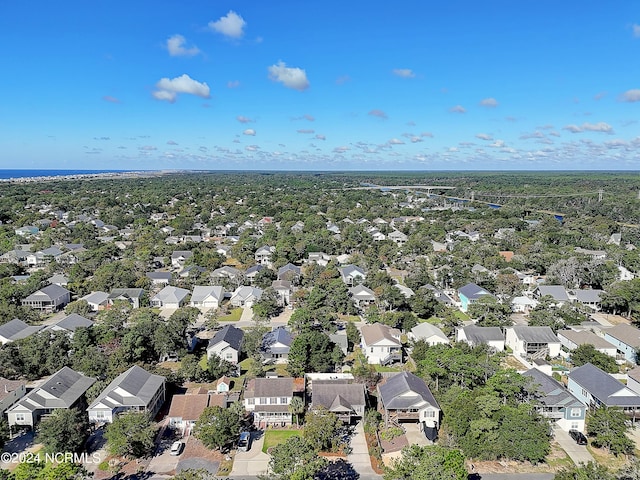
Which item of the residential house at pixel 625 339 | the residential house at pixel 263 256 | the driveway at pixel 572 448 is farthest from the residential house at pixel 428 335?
the residential house at pixel 263 256

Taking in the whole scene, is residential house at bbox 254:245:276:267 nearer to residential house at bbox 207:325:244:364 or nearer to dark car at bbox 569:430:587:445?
residential house at bbox 207:325:244:364

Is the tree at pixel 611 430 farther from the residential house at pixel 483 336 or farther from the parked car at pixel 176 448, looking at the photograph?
the parked car at pixel 176 448

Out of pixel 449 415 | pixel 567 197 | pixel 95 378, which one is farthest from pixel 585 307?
pixel 567 197

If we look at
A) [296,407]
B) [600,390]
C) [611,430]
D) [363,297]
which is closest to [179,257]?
[363,297]

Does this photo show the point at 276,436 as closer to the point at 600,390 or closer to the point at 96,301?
the point at 600,390

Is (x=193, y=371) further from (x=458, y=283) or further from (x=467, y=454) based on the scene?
(x=458, y=283)

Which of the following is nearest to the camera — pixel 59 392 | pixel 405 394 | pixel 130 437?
pixel 130 437
